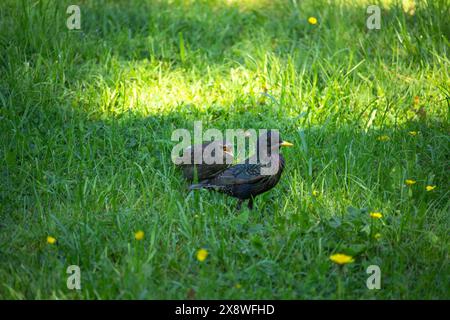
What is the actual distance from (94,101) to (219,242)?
2.48 metres

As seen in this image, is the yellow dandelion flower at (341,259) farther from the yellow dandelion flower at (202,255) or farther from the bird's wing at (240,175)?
the bird's wing at (240,175)

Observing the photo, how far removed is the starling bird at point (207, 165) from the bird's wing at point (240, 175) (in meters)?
0.20

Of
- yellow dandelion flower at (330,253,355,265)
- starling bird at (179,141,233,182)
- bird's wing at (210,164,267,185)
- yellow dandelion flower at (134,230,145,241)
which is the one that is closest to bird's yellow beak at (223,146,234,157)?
starling bird at (179,141,233,182)

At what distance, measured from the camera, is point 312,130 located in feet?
18.3

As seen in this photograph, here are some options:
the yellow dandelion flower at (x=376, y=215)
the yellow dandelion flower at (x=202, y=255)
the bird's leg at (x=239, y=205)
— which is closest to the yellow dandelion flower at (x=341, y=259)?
the yellow dandelion flower at (x=376, y=215)

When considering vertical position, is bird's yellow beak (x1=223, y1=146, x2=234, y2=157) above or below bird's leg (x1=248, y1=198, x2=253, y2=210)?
above

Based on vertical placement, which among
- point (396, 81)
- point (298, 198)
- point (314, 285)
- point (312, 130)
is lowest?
point (314, 285)

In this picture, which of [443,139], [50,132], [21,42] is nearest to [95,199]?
[50,132]

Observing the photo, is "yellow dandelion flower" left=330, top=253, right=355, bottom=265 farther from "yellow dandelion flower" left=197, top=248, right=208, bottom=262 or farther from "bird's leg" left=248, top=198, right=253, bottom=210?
"bird's leg" left=248, top=198, right=253, bottom=210

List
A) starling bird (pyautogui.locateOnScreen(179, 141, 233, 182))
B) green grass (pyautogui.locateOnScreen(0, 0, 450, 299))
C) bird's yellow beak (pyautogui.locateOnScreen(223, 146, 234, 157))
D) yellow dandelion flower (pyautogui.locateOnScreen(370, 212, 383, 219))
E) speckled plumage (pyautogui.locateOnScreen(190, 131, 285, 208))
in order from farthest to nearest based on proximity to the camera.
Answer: bird's yellow beak (pyautogui.locateOnScreen(223, 146, 234, 157)) → starling bird (pyautogui.locateOnScreen(179, 141, 233, 182)) → speckled plumage (pyautogui.locateOnScreen(190, 131, 285, 208)) → yellow dandelion flower (pyautogui.locateOnScreen(370, 212, 383, 219)) → green grass (pyautogui.locateOnScreen(0, 0, 450, 299))

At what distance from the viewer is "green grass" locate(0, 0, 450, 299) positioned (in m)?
3.92

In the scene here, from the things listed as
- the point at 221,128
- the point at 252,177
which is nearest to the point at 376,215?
the point at 252,177

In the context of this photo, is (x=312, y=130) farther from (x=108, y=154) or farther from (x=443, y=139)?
(x=108, y=154)

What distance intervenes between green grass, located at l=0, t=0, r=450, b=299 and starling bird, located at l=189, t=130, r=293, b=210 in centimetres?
14
